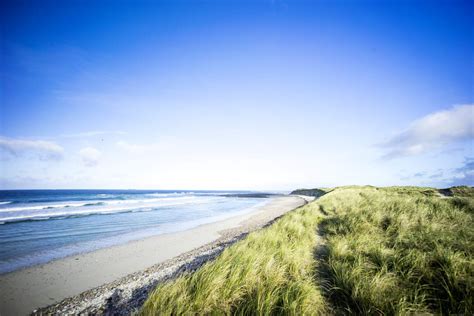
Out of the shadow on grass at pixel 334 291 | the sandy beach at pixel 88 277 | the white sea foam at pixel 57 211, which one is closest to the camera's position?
the shadow on grass at pixel 334 291

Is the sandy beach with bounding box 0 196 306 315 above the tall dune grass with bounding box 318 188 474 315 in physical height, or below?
below

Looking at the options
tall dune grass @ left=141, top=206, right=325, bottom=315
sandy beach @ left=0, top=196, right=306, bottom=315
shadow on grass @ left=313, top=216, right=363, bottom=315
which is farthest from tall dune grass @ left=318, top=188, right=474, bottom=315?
sandy beach @ left=0, top=196, right=306, bottom=315

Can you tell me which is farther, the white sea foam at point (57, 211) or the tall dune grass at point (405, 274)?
the white sea foam at point (57, 211)

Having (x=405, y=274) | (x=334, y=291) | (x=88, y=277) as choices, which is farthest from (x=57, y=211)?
(x=405, y=274)

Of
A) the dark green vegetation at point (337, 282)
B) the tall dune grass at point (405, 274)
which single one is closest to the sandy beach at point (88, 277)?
the dark green vegetation at point (337, 282)

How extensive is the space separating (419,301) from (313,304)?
1722mm

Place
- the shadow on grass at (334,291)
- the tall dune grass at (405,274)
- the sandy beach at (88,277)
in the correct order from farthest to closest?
the sandy beach at (88,277) < the shadow on grass at (334,291) < the tall dune grass at (405,274)

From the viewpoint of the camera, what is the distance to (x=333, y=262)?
443 centimetres

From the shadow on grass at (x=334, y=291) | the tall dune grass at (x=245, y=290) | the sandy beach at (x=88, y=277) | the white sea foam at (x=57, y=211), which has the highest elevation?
the tall dune grass at (x=245, y=290)

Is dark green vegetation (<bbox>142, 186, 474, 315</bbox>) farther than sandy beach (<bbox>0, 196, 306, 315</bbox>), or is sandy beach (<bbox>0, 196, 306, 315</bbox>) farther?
sandy beach (<bbox>0, 196, 306, 315</bbox>)

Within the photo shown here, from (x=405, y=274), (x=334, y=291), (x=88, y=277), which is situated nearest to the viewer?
(x=334, y=291)

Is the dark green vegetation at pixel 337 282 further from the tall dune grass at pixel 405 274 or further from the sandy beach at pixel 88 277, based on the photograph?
the sandy beach at pixel 88 277

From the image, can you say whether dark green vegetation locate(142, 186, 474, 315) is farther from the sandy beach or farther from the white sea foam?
the white sea foam

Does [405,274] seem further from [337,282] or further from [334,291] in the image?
[334,291]
